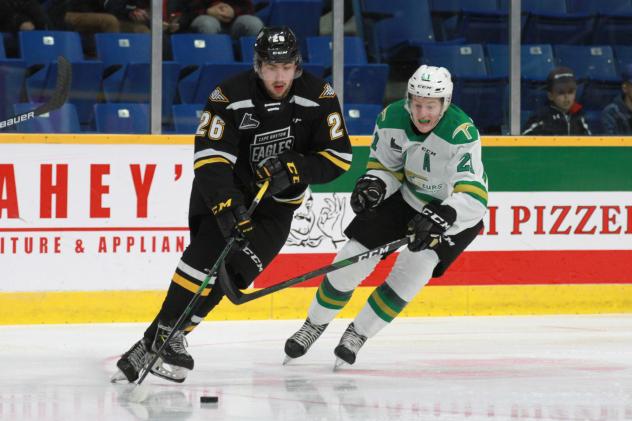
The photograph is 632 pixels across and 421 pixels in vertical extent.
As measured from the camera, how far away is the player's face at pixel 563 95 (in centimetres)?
610

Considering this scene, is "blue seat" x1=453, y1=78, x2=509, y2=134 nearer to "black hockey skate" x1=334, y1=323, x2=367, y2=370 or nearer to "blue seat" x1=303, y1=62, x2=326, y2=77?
"blue seat" x1=303, y1=62, x2=326, y2=77

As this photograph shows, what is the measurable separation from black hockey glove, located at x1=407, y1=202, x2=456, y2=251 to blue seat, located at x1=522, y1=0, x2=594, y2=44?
7.06 feet

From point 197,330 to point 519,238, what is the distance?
161 cm

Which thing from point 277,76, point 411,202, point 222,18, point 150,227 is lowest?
point 150,227

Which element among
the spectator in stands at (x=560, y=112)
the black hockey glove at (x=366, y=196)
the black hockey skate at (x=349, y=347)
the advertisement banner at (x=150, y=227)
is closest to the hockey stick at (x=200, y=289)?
the black hockey glove at (x=366, y=196)

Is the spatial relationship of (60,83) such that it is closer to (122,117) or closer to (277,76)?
(122,117)

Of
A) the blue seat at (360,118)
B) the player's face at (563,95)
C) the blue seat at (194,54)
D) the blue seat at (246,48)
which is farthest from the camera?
the player's face at (563,95)

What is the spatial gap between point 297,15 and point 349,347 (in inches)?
78.0

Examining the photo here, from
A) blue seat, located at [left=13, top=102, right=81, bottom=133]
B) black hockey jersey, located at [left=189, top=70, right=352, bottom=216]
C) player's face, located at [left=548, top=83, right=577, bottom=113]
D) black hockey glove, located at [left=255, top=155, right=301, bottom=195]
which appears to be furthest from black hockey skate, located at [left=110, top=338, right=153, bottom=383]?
player's face, located at [left=548, top=83, right=577, bottom=113]

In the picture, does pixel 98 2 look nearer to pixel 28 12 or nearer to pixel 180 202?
pixel 28 12

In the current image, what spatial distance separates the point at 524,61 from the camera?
6.09 meters

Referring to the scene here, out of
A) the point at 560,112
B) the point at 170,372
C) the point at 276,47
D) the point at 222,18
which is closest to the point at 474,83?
the point at 560,112

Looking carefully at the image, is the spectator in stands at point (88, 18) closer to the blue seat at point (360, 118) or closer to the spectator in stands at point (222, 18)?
the spectator in stands at point (222, 18)

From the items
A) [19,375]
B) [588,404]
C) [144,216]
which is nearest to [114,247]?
[144,216]
